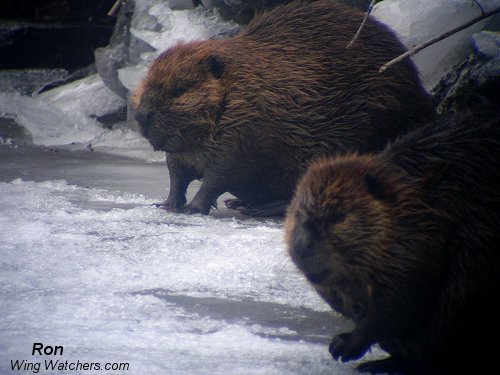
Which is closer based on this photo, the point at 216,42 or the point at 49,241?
the point at 49,241

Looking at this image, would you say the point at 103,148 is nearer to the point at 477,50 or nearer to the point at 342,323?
the point at 477,50

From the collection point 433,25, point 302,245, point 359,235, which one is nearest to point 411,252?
point 359,235

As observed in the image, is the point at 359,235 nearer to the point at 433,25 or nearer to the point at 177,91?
the point at 177,91

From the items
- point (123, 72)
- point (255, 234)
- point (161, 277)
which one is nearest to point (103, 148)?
point (123, 72)

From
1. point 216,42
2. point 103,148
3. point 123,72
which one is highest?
point 216,42

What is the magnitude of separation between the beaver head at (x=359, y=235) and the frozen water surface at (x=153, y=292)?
0.78ft

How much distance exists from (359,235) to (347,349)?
12.8 inches

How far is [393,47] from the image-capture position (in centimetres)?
426

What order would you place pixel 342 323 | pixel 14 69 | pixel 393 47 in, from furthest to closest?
pixel 14 69 → pixel 393 47 → pixel 342 323

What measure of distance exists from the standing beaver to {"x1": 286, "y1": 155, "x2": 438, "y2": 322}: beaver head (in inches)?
67.8

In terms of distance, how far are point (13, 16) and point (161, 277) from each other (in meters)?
7.13

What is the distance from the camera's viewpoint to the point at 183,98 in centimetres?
431

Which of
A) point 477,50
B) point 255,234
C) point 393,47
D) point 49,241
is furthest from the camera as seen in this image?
point 477,50

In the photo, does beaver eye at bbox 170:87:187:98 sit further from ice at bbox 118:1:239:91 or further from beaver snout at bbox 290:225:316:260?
ice at bbox 118:1:239:91
